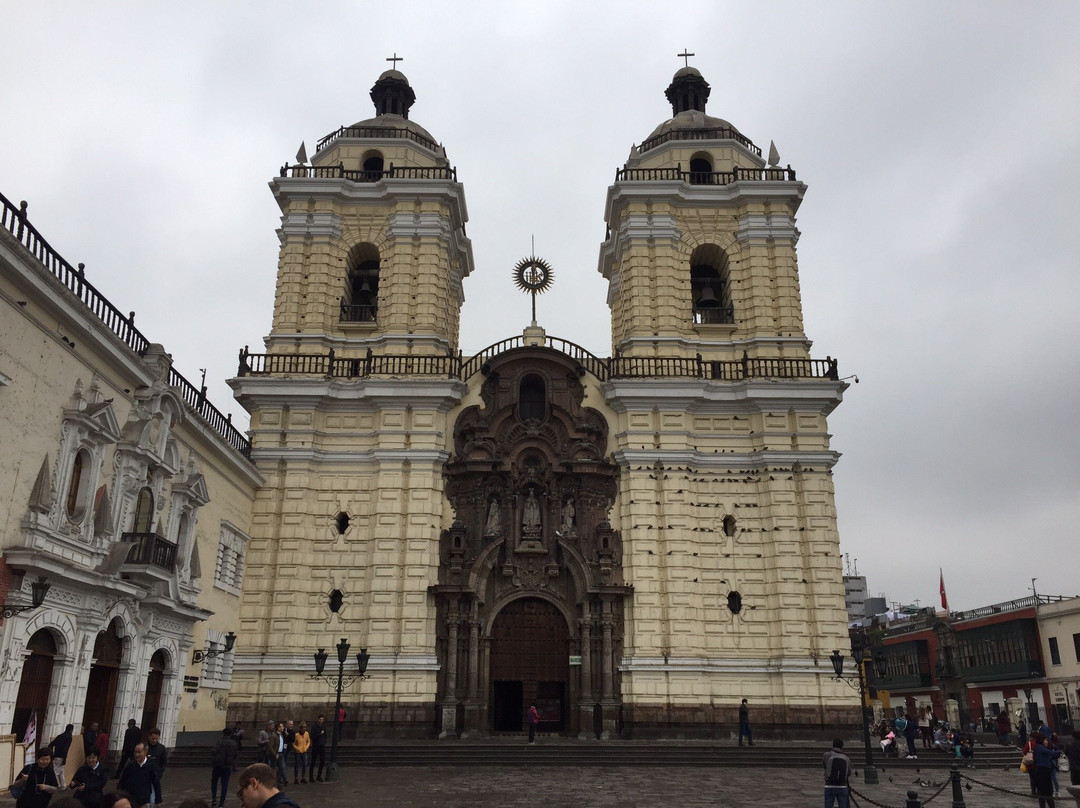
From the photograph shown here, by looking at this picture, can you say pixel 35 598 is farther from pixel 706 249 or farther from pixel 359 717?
pixel 706 249

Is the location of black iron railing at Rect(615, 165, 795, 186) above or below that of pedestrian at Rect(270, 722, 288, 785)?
above

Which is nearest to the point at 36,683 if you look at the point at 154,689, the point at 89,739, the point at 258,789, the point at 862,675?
the point at 89,739

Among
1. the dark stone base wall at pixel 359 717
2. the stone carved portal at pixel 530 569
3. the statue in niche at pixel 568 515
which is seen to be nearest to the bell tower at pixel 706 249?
the stone carved portal at pixel 530 569

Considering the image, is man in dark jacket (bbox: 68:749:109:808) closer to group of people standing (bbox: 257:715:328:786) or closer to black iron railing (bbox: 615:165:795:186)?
group of people standing (bbox: 257:715:328:786)

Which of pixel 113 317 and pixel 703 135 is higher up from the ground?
pixel 703 135

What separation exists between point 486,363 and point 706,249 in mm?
9950

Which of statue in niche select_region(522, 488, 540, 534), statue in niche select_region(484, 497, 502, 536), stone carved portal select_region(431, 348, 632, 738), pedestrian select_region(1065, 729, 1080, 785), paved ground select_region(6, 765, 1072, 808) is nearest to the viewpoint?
pedestrian select_region(1065, 729, 1080, 785)

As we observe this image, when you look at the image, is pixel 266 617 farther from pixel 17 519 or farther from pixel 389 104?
pixel 389 104

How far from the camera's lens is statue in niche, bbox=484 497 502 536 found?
29.3m

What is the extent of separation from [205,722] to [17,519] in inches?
440

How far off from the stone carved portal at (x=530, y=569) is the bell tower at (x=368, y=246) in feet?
14.0

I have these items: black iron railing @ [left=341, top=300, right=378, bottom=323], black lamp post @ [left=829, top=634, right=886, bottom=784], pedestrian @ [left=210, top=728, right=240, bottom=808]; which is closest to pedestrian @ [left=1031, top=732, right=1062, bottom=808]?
black lamp post @ [left=829, top=634, right=886, bottom=784]

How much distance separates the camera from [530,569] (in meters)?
29.2

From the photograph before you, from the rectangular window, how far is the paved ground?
598 centimetres
